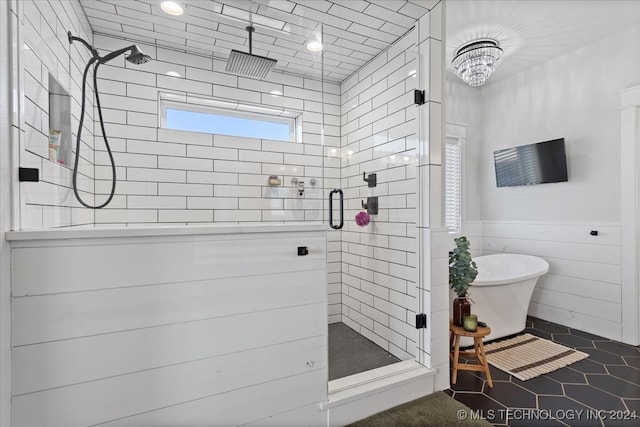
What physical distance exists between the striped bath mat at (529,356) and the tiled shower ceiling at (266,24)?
2.72 metres

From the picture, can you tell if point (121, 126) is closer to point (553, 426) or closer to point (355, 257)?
point (355, 257)

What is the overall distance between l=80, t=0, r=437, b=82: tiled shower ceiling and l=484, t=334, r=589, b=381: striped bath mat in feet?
8.91

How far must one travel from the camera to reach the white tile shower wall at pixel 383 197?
7.48 feet

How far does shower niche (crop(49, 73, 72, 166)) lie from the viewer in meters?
1.58

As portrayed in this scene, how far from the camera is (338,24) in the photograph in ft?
7.39

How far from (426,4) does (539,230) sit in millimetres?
2834

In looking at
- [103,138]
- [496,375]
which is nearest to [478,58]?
[496,375]

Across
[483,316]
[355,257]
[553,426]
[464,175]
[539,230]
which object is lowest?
[553,426]

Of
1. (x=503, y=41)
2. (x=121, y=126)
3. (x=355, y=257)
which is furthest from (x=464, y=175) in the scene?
(x=121, y=126)

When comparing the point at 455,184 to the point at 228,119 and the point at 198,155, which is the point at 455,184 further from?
the point at 198,155

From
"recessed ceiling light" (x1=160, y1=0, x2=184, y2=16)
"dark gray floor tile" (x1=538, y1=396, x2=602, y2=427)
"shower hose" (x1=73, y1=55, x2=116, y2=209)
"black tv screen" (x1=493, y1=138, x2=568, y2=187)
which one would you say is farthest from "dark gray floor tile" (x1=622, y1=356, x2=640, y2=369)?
"recessed ceiling light" (x1=160, y1=0, x2=184, y2=16)

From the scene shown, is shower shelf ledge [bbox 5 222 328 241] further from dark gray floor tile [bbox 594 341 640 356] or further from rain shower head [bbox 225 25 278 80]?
dark gray floor tile [bbox 594 341 640 356]

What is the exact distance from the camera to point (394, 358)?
93.2 inches

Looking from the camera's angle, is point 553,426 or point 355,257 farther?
point 355,257
